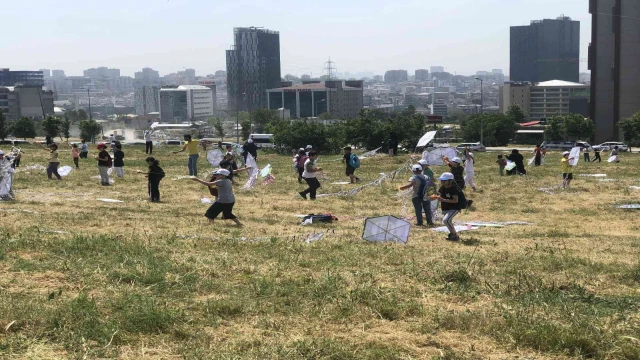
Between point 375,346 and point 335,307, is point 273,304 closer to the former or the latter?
point 335,307

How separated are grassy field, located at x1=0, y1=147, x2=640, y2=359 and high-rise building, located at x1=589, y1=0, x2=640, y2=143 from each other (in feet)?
308

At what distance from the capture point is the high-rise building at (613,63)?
102 metres

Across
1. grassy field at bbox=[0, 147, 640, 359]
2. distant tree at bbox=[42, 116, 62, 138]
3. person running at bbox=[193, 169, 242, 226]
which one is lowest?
grassy field at bbox=[0, 147, 640, 359]

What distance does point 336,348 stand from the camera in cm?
696

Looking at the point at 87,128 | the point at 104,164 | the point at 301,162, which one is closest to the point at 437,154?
the point at 301,162

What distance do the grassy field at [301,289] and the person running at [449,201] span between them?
245 millimetres

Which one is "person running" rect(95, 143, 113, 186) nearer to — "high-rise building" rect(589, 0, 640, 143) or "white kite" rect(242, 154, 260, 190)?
"white kite" rect(242, 154, 260, 190)

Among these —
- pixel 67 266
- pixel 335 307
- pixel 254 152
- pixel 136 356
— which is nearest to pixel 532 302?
pixel 335 307

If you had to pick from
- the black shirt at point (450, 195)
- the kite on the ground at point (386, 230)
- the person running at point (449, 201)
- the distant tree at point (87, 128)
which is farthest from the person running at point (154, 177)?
the distant tree at point (87, 128)

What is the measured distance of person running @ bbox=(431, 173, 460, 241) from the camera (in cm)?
1360

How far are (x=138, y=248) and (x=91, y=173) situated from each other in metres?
16.4

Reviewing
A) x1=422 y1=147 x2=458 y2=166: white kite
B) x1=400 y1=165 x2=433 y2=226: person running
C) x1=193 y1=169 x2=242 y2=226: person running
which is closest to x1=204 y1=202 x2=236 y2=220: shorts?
x1=193 y1=169 x2=242 y2=226: person running

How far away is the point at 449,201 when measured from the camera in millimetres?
13648

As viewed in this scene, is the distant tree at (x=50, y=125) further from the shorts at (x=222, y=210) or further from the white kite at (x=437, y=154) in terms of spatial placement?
the shorts at (x=222, y=210)
